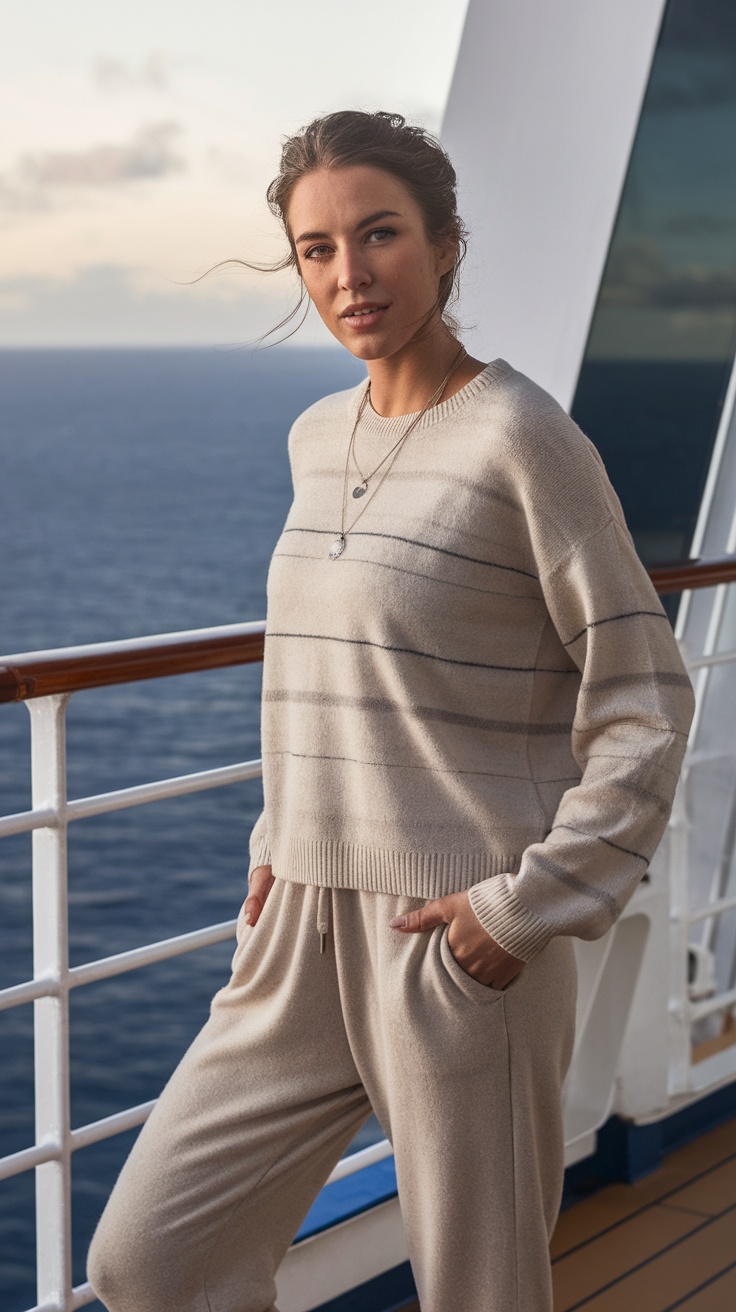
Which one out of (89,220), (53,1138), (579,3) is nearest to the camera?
(53,1138)

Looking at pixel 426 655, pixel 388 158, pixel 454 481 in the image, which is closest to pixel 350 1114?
pixel 426 655

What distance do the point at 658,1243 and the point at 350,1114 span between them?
101 cm

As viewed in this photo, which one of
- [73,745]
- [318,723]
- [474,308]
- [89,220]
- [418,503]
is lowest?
[73,745]

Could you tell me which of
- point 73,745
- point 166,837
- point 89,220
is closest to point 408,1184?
point 166,837

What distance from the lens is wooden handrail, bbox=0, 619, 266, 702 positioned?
4.29ft

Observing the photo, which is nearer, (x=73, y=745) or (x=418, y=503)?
(x=418, y=503)

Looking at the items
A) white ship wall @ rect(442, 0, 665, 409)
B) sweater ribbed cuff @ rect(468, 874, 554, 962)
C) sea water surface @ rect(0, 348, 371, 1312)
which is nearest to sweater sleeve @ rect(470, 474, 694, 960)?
sweater ribbed cuff @ rect(468, 874, 554, 962)

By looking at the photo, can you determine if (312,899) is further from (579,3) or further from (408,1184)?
(579,3)

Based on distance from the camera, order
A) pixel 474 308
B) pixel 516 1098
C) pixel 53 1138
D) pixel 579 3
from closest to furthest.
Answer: pixel 516 1098, pixel 53 1138, pixel 579 3, pixel 474 308

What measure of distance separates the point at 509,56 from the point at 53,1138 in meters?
1.83

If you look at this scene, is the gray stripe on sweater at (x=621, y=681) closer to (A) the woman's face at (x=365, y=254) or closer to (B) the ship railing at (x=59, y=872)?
(A) the woman's face at (x=365, y=254)

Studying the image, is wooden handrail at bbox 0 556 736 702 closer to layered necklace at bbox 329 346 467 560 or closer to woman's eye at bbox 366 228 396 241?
layered necklace at bbox 329 346 467 560

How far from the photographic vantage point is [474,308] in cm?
255

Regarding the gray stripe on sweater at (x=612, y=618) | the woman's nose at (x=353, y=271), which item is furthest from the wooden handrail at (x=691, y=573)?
the woman's nose at (x=353, y=271)
